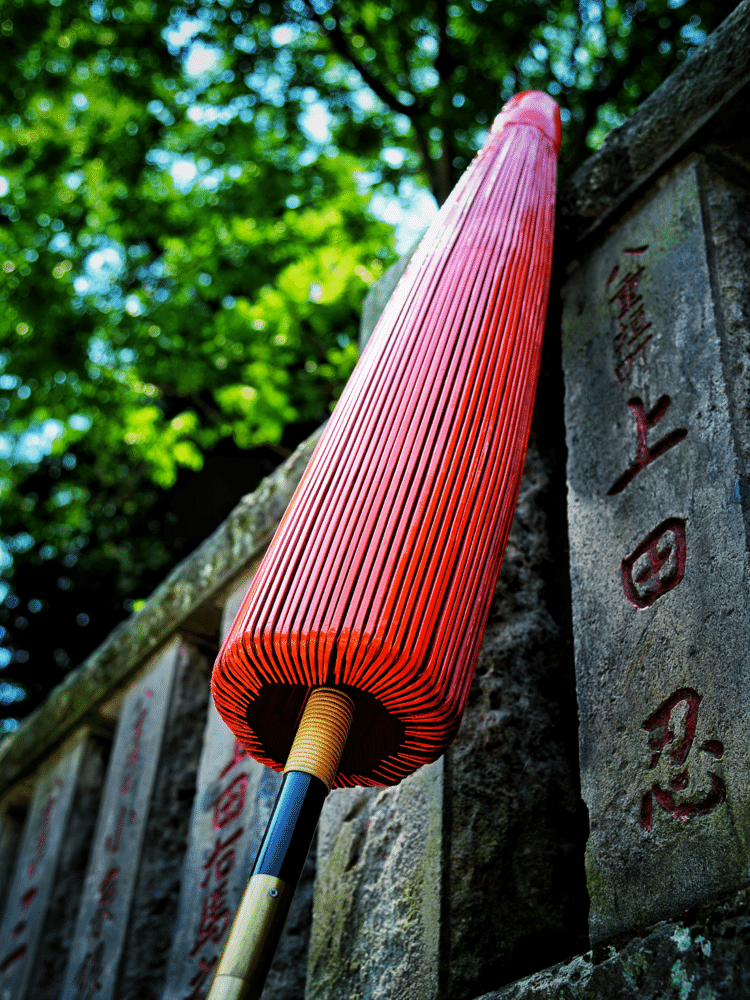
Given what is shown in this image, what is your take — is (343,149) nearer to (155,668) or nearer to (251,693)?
(155,668)

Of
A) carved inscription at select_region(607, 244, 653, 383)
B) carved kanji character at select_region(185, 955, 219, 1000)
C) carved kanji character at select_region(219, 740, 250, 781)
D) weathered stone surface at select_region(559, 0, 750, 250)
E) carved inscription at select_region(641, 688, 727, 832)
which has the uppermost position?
weathered stone surface at select_region(559, 0, 750, 250)

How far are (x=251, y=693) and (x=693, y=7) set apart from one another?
5386mm

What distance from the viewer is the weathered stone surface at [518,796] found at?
2254 mm

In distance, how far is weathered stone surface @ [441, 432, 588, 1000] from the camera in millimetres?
2254

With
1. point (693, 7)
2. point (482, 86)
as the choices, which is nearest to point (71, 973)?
point (482, 86)

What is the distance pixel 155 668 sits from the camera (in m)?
4.61

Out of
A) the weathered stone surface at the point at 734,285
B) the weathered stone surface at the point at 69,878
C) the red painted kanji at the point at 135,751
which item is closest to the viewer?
the weathered stone surface at the point at 734,285

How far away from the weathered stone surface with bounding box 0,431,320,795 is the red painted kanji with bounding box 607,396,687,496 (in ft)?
5.25

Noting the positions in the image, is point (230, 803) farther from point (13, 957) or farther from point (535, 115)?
point (535, 115)

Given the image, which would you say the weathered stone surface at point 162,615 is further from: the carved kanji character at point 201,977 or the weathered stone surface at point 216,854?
the carved kanji character at point 201,977

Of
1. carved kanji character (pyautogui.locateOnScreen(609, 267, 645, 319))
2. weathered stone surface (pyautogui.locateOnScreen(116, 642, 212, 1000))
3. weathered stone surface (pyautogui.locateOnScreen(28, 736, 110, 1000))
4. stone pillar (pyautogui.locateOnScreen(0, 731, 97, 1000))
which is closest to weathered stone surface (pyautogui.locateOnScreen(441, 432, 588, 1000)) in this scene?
carved kanji character (pyautogui.locateOnScreen(609, 267, 645, 319))

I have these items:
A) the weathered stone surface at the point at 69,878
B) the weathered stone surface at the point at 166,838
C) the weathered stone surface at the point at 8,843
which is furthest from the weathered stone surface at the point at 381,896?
the weathered stone surface at the point at 8,843

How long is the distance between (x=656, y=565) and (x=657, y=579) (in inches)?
1.5

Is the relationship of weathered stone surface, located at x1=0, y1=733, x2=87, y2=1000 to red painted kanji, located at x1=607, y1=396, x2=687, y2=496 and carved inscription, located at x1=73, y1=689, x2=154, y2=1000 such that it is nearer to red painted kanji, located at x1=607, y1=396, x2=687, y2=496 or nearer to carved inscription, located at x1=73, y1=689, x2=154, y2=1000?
carved inscription, located at x1=73, y1=689, x2=154, y2=1000
